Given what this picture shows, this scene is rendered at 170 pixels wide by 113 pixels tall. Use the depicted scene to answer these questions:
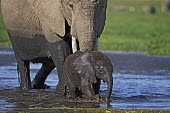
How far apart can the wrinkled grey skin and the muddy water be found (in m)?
0.22

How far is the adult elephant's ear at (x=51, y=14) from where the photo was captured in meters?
11.1

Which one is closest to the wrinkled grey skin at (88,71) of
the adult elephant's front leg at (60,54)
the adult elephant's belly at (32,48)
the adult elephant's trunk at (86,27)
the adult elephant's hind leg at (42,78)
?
the adult elephant's trunk at (86,27)

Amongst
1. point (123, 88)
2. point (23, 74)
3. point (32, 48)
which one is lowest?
point (123, 88)

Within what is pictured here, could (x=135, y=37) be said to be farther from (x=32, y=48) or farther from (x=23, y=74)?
(x=32, y=48)

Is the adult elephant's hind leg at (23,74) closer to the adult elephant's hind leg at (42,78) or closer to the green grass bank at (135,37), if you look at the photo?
the adult elephant's hind leg at (42,78)

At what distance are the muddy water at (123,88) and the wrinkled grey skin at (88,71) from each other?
22cm

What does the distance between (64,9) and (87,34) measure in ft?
2.65

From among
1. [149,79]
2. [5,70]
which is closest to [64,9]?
[149,79]

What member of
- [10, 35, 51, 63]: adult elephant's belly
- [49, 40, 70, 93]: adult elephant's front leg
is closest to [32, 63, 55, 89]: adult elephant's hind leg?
[10, 35, 51, 63]: adult elephant's belly

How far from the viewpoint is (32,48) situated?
12195 millimetres

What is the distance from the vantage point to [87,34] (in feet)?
34.2

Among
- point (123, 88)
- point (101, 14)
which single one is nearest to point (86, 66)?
point (101, 14)

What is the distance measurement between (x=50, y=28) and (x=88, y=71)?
1.33 meters

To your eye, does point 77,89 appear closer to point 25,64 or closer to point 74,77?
point 74,77
